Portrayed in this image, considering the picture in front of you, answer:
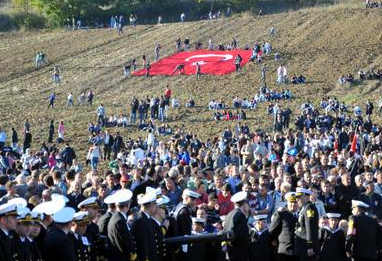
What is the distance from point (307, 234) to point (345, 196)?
9.85ft

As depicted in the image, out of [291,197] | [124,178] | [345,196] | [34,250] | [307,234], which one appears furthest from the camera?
[124,178]

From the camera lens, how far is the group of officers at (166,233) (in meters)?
9.75

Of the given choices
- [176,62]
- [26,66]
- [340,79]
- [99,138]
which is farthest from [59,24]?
[99,138]

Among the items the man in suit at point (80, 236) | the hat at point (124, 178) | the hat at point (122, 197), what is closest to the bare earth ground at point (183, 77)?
the hat at point (124, 178)

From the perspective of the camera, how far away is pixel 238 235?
12.0 meters

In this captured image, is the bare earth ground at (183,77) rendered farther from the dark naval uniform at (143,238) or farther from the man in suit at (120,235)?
the man in suit at (120,235)

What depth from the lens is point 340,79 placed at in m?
51.8

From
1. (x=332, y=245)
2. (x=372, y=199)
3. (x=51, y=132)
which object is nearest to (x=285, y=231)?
(x=332, y=245)

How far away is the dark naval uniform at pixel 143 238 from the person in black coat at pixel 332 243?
3298 mm

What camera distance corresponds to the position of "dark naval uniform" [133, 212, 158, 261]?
10797mm

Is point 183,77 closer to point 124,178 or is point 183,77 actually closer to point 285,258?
point 124,178

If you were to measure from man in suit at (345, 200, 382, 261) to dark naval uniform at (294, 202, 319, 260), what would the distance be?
0.83m

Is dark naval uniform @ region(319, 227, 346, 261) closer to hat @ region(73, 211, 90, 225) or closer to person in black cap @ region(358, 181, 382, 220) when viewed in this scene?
person in black cap @ region(358, 181, 382, 220)

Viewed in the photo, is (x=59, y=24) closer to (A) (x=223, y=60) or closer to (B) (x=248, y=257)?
(A) (x=223, y=60)
